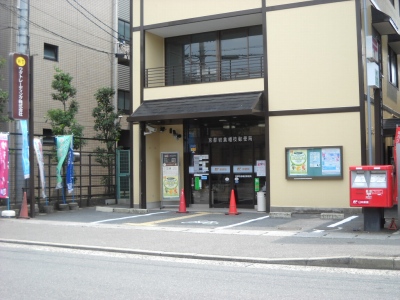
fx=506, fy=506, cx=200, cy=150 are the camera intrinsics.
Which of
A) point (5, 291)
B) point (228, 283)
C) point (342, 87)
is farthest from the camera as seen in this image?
point (342, 87)

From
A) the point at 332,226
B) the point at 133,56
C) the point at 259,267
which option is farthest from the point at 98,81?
the point at 259,267

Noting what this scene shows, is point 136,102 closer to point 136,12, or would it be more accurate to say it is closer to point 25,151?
point 136,12

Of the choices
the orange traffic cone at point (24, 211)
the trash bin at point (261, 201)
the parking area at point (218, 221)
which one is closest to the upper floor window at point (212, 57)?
the trash bin at point (261, 201)

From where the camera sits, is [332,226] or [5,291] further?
[332,226]

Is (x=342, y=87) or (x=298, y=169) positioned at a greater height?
(x=342, y=87)

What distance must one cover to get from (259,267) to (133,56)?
12.9 meters

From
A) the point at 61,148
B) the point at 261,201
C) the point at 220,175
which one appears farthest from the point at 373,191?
the point at 61,148

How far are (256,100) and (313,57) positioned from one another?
2389 mm

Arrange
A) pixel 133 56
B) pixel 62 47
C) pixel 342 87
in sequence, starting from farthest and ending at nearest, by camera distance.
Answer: pixel 62 47
pixel 133 56
pixel 342 87

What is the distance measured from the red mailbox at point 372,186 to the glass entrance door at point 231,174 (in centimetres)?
691

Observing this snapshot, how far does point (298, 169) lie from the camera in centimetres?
1703

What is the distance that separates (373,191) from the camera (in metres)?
12.1

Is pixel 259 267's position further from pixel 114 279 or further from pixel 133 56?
pixel 133 56

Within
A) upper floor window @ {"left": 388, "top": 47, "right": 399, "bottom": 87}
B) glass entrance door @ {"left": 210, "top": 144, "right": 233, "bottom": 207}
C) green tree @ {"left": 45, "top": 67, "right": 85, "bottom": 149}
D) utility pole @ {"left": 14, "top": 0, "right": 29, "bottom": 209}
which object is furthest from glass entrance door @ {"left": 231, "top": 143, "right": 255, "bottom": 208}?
utility pole @ {"left": 14, "top": 0, "right": 29, "bottom": 209}
